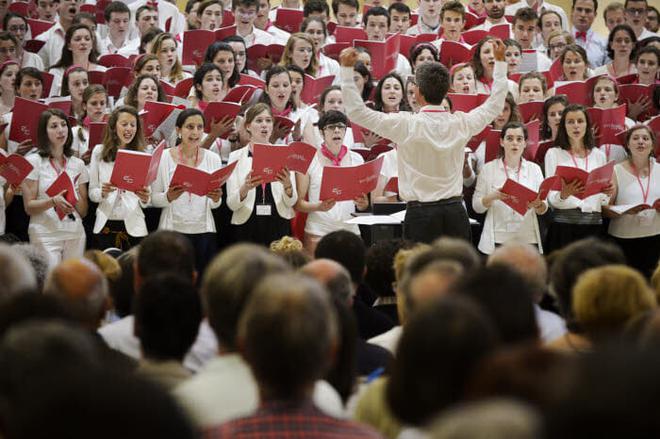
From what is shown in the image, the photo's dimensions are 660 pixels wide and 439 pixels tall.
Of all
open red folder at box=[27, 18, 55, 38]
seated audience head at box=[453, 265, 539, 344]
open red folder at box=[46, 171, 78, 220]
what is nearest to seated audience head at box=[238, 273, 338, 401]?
seated audience head at box=[453, 265, 539, 344]

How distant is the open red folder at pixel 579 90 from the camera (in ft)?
24.1

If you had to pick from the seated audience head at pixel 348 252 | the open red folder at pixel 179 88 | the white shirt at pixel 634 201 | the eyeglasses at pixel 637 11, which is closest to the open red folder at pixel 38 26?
the open red folder at pixel 179 88

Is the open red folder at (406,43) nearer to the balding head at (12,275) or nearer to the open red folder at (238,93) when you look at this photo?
the open red folder at (238,93)

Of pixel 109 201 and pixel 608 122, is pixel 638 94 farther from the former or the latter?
pixel 109 201

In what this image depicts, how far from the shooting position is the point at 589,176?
614 cm

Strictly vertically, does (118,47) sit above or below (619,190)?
above

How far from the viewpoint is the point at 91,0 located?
9.52 m

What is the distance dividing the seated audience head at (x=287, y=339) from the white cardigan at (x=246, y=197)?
4.44m

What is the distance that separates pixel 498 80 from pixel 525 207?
1.15 m

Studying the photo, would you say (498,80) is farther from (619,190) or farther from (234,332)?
(234,332)

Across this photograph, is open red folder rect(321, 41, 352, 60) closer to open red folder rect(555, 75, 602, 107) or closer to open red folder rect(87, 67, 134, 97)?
open red folder rect(87, 67, 134, 97)

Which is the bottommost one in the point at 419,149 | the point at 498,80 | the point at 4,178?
the point at 4,178

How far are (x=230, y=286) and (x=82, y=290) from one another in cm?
66

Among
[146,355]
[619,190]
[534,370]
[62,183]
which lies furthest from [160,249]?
[619,190]
